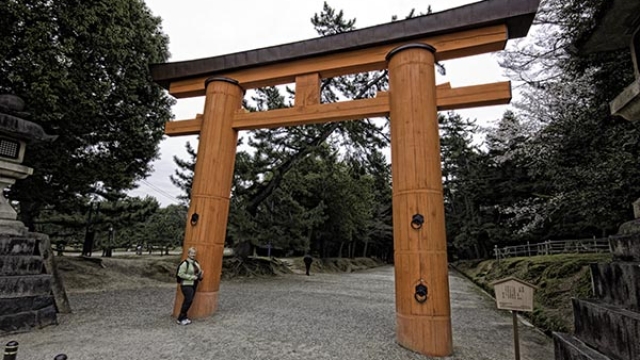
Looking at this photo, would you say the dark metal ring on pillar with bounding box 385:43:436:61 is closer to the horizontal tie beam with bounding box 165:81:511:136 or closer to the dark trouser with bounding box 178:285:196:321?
the horizontal tie beam with bounding box 165:81:511:136

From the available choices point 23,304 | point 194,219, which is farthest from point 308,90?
point 23,304

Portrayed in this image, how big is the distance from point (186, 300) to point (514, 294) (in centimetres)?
466

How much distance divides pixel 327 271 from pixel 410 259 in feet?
54.8

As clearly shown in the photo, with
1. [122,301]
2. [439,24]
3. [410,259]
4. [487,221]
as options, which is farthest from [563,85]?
[487,221]

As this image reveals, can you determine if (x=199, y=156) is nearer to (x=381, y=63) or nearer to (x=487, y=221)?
(x=381, y=63)

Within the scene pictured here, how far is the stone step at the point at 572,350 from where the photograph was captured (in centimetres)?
281

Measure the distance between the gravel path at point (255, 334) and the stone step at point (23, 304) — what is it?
0.41 metres

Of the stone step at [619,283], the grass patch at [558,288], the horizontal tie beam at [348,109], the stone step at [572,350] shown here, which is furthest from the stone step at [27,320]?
the grass patch at [558,288]

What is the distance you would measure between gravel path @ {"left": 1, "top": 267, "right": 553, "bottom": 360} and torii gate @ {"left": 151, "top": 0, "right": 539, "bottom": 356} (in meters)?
0.62

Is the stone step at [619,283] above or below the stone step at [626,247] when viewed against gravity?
below

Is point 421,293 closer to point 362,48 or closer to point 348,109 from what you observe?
point 348,109

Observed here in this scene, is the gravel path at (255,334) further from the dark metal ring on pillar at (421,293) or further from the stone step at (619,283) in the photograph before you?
the stone step at (619,283)

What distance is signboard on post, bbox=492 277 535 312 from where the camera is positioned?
3.72 metres

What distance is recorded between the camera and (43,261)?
5.52 meters
